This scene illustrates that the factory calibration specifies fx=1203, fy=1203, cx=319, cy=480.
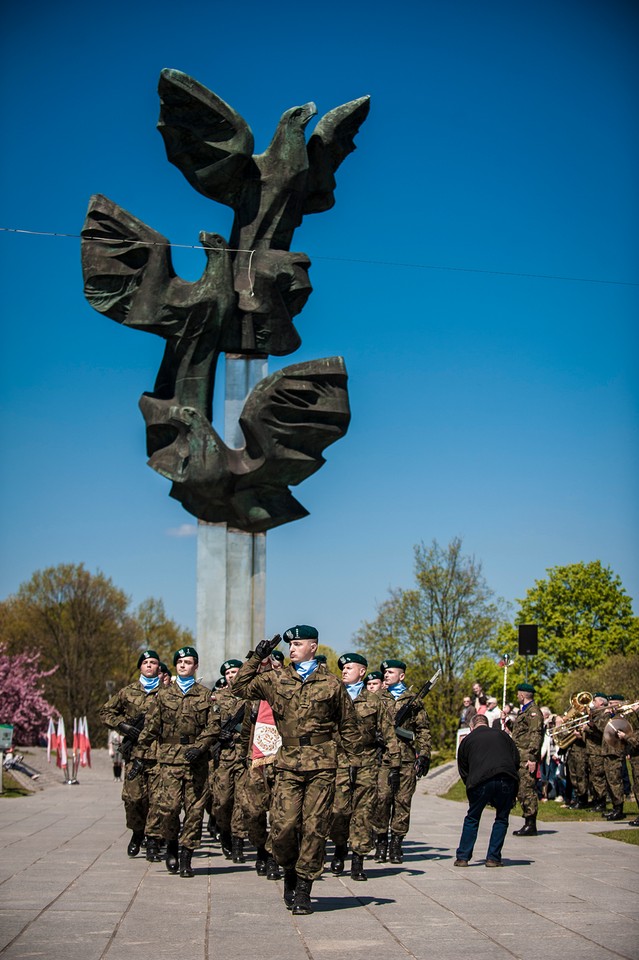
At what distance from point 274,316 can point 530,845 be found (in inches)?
391

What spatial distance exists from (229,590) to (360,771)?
8.89 metres

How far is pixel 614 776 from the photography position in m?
17.1

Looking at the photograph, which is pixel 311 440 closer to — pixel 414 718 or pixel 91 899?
pixel 414 718

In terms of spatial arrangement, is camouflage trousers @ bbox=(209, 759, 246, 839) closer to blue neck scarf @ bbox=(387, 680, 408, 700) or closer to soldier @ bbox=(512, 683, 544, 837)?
blue neck scarf @ bbox=(387, 680, 408, 700)

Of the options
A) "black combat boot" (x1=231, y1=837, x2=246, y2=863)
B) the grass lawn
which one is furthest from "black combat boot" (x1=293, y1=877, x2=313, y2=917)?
the grass lawn

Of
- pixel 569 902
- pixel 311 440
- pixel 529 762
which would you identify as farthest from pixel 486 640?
pixel 569 902

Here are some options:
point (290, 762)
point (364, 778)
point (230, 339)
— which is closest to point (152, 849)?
point (364, 778)

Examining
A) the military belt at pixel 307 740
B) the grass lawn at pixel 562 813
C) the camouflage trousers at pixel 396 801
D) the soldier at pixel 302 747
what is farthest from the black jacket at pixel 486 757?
the grass lawn at pixel 562 813

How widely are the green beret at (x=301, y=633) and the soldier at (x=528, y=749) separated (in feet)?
21.3

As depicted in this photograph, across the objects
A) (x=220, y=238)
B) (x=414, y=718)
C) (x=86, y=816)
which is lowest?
(x=86, y=816)

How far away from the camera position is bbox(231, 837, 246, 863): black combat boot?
11688 millimetres

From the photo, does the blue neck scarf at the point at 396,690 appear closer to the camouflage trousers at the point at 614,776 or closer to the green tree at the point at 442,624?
the camouflage trousers at the point at 614,776

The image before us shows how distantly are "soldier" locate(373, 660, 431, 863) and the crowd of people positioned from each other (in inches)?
0.6

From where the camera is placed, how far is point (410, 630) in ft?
141
